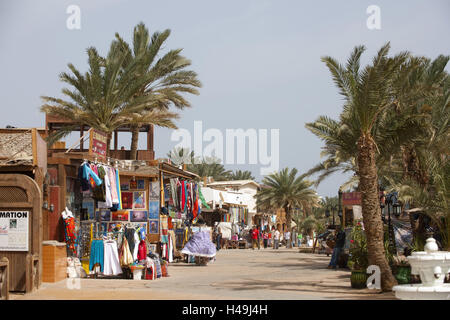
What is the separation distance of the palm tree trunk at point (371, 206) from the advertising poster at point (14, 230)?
7.74 metres

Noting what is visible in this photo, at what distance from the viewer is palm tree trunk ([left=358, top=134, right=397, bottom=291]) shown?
49.5 ft

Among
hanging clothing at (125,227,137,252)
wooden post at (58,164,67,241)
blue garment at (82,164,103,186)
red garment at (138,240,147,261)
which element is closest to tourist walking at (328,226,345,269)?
red garment at (138,240,147,261)

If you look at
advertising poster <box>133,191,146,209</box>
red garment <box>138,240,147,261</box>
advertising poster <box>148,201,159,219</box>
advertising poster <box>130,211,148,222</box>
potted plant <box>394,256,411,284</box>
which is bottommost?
potted plant <box>394,256,411,284</box>

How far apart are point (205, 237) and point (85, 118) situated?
7536 millimetres

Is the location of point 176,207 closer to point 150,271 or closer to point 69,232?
point 150,271

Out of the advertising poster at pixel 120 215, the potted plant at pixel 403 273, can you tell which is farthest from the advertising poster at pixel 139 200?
the potted plant at pixel 403 273

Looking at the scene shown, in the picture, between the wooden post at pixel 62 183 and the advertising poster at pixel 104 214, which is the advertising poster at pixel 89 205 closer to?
the advertising poster at pixel 104 214

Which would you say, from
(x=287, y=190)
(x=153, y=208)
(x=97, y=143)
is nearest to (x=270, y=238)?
(x=287, y=190)

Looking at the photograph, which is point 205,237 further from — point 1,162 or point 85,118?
point 1,162

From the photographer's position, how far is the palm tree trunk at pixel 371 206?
594 inches

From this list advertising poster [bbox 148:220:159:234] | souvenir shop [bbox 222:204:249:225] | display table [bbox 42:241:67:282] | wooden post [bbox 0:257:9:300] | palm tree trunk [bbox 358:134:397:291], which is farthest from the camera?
souvenir shop [bbox 222:204:249:225]

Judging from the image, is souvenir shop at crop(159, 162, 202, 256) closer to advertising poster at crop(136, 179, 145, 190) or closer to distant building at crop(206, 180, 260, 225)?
advertising poster at crop(136, 179, 145, 190)

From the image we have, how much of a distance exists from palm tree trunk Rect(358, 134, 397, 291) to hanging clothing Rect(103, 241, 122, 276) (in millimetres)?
7014
